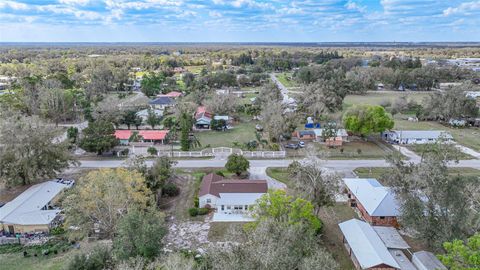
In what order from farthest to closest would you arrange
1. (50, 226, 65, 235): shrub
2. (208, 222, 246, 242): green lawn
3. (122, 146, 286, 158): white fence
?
(122, 146, 286, 158): white fence < (50, 226, 65, 235): shrub < (208, 222, 246, 242): green lawn

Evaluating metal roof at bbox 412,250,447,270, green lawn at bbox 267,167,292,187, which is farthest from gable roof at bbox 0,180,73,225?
metal roof at bbox 412,250,447,270

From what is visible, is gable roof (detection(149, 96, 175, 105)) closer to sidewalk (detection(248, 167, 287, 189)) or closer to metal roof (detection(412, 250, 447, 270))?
sidewalk (detection(248, 167, 287, 189))

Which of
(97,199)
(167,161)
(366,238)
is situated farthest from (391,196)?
(97,199)

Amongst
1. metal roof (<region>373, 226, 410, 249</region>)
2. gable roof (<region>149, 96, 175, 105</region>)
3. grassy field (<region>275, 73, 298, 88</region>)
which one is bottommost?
metal roof (<region>373, 226, 410, 249</region>)

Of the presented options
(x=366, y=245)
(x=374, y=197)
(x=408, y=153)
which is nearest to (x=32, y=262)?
(x=366, y=245)

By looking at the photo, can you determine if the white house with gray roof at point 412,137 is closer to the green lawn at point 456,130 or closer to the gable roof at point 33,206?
the green lawn at point 456,130

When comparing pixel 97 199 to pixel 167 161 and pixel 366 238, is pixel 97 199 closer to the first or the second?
pixel 167 161

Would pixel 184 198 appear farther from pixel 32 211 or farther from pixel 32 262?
pixel 32 262
